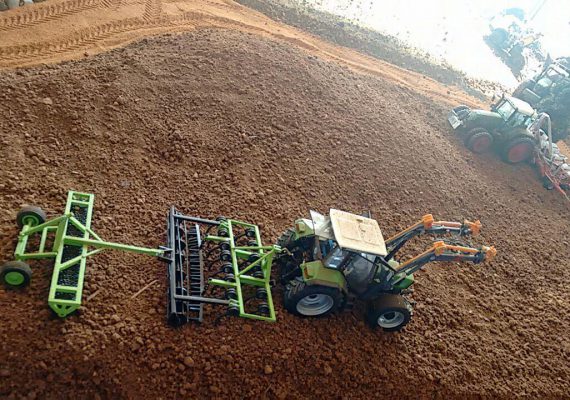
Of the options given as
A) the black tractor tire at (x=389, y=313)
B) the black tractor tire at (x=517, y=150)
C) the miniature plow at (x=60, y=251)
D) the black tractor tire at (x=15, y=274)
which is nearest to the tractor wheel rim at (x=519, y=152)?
the black tractor tire at (x=517, y=150)

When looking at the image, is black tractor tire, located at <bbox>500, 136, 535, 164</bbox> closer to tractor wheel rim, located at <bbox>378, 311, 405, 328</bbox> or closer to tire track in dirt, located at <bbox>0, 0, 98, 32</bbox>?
tractor wheel rim, located at <bbox>378, 311, 405, 328</bbox>

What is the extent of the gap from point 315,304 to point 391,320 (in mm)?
1079

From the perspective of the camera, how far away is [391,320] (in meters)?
5.51

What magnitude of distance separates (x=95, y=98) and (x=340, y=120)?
4897 mm

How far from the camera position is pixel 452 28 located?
19.3 m

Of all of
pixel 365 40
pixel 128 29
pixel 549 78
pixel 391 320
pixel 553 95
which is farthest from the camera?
pixel 365 40

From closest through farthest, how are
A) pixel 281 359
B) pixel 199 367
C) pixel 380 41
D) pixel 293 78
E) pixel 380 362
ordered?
pixel 199 367
pixel 281 359
pixel 380 362
pixel 293 78
pixel 380 41

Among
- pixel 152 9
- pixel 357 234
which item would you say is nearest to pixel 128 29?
pixel 152 9

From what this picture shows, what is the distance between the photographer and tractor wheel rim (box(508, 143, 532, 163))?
10.4 m

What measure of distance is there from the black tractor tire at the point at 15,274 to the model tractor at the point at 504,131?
31.9 feet

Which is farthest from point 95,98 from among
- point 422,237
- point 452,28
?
point 452,28

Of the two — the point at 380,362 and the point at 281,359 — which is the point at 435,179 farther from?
the point at 281,359

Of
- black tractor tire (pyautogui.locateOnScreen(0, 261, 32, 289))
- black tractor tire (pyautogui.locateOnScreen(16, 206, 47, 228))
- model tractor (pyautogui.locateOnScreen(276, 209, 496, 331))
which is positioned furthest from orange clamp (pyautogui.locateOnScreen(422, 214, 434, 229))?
black tractor tire (pyautogui.locateOnScreen(16, 206, 47, 228))

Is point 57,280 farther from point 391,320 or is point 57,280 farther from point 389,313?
point 391,320
